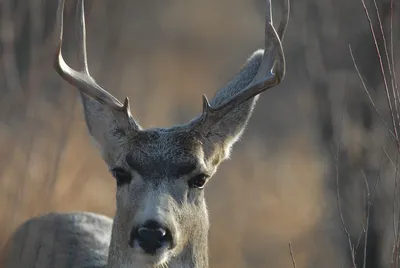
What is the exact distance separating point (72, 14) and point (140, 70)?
5.94 m

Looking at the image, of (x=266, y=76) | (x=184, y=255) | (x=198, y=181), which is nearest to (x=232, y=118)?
(x=266, y=76)

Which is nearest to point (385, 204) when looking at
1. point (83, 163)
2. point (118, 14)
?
point (83, 163)

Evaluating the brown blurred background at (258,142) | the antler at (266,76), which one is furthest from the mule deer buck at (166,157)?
the brown blurred background at (258,142)

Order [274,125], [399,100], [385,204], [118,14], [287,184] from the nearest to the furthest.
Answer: [399,100] → [385,204] → [287,184] → [274,125] → [118,14]

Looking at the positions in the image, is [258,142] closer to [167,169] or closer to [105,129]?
[105,129]

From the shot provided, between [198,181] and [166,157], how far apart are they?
0.26 meters

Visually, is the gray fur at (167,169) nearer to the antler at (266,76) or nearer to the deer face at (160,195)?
the deer face at (160,195)

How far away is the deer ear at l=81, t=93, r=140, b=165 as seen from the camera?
7414 millimetres

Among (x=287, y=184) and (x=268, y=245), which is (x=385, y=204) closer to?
(x=268, y=245)

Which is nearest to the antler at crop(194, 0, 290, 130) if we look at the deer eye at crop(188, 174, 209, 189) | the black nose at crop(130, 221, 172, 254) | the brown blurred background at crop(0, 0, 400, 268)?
the deer eye at crop(188, 174, 209, 189)

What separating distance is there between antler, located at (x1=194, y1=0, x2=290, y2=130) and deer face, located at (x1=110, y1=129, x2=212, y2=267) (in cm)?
20

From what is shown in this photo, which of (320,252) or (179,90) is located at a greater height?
(179,90)

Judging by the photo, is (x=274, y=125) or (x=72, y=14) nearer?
(x=72, y=14)

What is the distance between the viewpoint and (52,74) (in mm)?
14117
